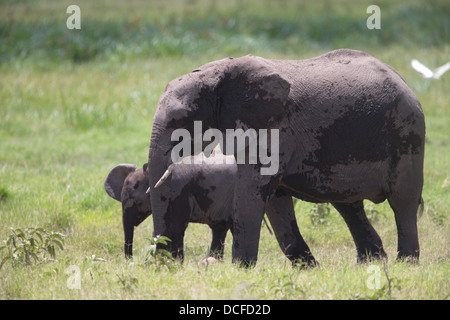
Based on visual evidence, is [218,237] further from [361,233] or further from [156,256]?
[156,256]

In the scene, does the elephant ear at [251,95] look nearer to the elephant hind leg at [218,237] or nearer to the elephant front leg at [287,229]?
the elephant front leg at [287,229]

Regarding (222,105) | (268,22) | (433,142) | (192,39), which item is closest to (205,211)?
(222,105)

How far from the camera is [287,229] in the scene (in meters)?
7.48

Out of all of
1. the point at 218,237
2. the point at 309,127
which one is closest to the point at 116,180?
the point at 218,237

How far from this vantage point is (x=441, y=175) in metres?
11.2

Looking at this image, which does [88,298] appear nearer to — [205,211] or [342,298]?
[342,298]

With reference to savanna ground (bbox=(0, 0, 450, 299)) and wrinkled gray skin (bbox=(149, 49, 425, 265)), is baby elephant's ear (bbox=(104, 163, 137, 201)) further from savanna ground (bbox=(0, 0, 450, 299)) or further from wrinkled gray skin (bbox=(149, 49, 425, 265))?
wrinkled gray skin (bbox=(149, 49, 425, 265))

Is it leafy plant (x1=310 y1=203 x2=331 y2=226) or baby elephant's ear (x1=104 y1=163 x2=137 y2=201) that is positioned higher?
baby elephant's ear (x1=104 y1=163 x2=137 y2=201)

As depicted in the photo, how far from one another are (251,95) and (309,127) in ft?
2.02

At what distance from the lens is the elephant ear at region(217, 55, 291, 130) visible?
675cm

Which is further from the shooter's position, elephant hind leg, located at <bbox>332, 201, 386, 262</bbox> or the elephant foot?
elephant hind leg, located at <bbox>332, 201, 386, 262</bbox>

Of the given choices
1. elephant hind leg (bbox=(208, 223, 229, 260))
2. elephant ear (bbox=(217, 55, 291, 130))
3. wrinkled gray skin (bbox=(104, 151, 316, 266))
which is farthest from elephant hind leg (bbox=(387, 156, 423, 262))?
elephant hind leg (bbox=(208, 223, 229, 260))

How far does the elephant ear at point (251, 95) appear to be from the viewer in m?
6.75

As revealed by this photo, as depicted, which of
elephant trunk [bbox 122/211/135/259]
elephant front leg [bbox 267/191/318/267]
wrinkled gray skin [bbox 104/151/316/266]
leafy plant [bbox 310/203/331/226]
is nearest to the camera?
elephant front leg [bbox 267/191/318/267]
